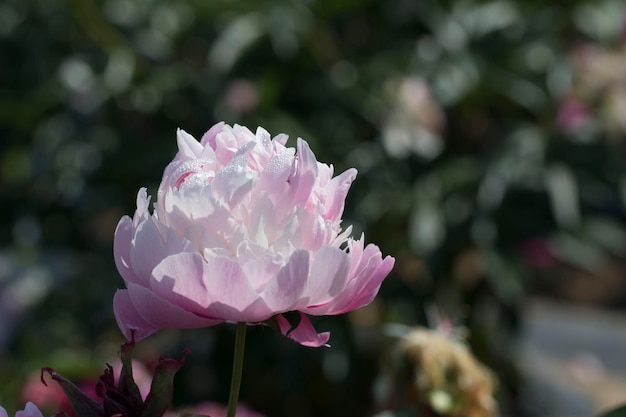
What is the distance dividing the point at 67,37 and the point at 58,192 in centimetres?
36

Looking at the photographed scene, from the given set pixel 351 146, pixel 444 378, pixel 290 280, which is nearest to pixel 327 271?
pixel 290 280

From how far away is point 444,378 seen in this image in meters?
0.66

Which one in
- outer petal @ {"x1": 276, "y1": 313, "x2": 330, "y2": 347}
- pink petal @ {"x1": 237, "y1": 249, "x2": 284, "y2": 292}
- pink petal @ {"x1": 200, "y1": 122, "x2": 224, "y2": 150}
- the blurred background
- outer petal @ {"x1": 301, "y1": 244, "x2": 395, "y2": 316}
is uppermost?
pink petal @ {"x1": 200, "y1": 122, "x2": 224, "y2": 150}

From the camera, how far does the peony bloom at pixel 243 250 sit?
1.14 feet

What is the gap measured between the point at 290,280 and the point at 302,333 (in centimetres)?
5

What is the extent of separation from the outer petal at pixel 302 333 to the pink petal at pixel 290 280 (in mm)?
37

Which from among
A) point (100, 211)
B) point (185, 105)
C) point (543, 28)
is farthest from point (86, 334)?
point (543, 28)

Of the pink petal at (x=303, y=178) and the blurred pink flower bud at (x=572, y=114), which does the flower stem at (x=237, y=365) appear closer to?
the pink petal at (x=303, y=178)

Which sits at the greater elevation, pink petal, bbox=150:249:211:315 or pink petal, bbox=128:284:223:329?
pink petal, bbox=150:249:211:315

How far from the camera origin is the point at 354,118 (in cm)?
185

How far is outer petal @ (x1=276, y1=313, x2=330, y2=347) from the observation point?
15.1 inches

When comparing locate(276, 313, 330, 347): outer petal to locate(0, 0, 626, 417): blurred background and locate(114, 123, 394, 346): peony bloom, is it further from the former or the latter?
locate(0, 0, 626, 417): blurred background

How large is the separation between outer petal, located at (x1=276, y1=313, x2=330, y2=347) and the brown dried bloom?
28 cm

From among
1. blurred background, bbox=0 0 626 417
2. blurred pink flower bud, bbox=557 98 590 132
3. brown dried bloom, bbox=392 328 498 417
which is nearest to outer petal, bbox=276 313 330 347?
brown dried bloom, bbox=392 328 498 417
